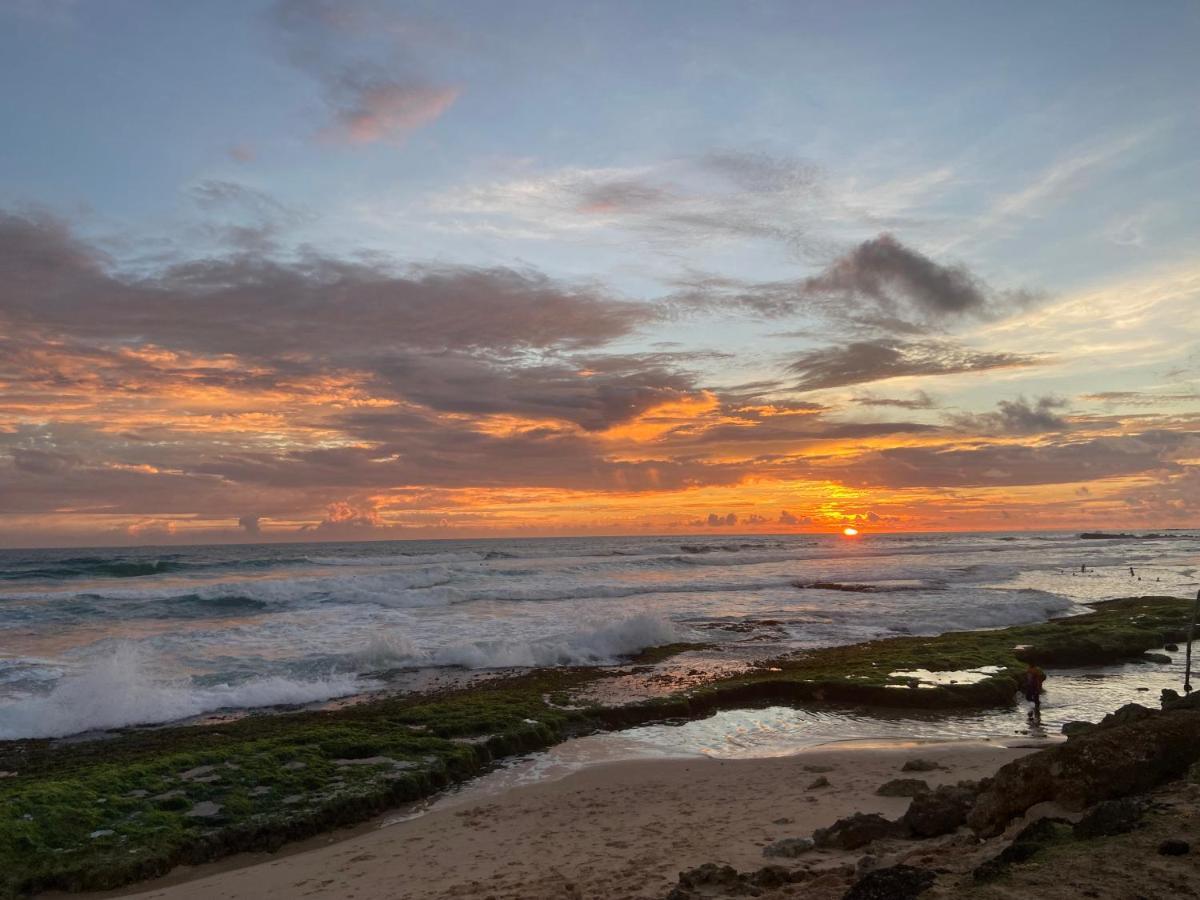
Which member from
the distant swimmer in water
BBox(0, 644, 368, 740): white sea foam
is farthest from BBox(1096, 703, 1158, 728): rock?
BBox(0, 644, 368, 740): white sea foam

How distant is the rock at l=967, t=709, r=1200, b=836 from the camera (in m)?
7.23

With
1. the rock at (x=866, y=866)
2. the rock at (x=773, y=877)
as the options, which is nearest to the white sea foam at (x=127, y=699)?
the rock at (x=773, y=877)

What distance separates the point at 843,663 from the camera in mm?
22438

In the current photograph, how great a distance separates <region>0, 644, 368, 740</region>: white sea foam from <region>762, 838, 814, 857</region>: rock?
14914 millimetres

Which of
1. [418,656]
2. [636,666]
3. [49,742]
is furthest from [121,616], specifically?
[636,666]

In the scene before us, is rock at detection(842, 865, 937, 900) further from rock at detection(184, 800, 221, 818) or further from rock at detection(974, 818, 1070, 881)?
rock at detection(184, 800, 221, 818)

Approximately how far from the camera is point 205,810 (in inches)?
453

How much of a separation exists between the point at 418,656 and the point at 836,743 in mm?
15207

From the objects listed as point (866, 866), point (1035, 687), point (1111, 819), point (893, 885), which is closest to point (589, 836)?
point (866, 866)

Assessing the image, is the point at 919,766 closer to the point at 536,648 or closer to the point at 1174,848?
the point at 1174,848

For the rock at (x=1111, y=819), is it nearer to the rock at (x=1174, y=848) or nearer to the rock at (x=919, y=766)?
the rock at (x=1174, y=848)

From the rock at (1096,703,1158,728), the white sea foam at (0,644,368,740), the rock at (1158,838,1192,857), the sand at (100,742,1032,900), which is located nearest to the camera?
the rock at (1158,838,1192,857)

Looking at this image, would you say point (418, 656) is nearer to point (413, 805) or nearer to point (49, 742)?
point (49, 742)

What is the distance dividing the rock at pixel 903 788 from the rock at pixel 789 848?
275 cm
